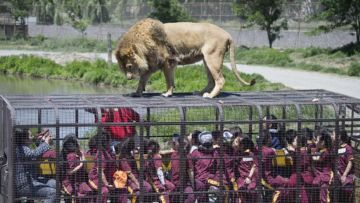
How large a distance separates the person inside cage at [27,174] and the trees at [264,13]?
35.1 meters

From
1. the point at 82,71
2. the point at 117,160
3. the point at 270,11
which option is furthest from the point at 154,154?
the point at 270,11

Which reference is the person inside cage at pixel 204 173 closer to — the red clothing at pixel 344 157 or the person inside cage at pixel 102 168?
the person inside cage at pixel 102 168

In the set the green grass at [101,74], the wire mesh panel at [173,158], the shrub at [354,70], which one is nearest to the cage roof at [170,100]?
the wire mesh panel at [173,158]

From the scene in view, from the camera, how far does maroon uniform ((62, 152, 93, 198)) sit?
887 cm

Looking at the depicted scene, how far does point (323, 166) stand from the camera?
9562 millimetres

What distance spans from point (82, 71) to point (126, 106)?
24.3 m

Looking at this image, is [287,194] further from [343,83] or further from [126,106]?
[343,83]

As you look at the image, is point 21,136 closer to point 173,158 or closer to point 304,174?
point 173,158

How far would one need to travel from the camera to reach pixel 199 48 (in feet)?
36.0

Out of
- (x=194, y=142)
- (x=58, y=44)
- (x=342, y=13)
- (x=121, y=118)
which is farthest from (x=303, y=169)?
(x=58, y=44)

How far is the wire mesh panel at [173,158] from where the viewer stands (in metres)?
8.84

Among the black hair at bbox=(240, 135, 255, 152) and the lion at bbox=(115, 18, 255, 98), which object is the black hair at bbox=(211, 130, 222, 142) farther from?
the lion at bbox=(115, 18, 255, 98)

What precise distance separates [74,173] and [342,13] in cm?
3033

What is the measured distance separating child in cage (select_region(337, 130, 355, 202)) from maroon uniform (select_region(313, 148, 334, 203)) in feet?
0.42
